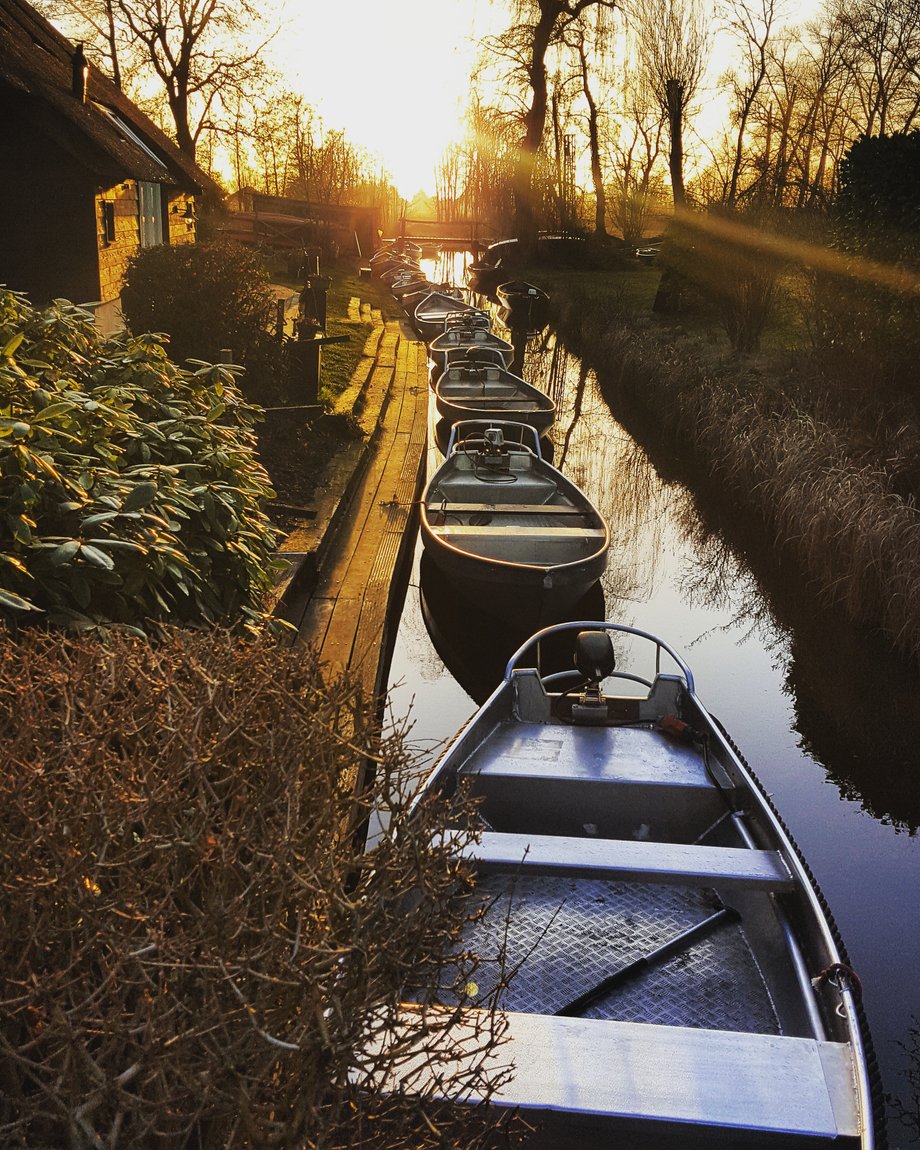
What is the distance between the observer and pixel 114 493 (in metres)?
4.43

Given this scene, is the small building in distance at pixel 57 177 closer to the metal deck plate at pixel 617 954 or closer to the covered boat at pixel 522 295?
the metal deck plate at pixel 617 954

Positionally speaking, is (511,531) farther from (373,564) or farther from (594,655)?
(594,655)

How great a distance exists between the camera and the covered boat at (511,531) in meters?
8.79

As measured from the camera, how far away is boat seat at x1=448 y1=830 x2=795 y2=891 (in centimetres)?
460

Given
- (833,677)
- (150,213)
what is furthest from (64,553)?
(150,213)

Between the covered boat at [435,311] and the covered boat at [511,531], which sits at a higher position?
the covered boat at [435,311]

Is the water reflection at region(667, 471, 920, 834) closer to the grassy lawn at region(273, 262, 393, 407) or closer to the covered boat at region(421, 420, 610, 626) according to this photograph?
the covered boat at region(421, 420, 610, 626)

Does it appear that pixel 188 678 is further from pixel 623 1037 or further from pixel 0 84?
pixel 0 84

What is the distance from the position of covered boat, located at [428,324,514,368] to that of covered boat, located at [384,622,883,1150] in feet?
52.8

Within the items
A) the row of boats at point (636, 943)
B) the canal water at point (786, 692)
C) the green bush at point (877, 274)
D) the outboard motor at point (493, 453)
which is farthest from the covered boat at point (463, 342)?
the row of boats at point (636, 943)

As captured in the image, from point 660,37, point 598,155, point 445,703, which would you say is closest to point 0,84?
point 445,703

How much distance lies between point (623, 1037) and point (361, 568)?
6484mm

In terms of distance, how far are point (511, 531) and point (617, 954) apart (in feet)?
18.3

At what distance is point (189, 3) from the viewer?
1550 inches
